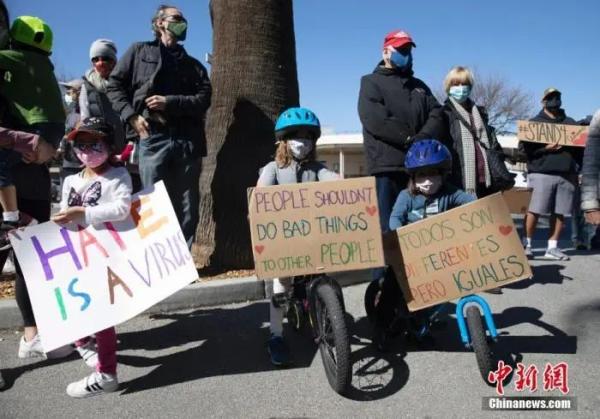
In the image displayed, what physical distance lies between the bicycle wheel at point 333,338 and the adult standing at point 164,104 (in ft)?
6.30

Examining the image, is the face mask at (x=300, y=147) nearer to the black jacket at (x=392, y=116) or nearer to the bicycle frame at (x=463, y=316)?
the black jacket at (x=392, y=116)

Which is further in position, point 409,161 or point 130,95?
point 130,95

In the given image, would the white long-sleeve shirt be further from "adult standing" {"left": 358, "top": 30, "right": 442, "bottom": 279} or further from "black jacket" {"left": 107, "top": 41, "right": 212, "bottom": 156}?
"adult standing" {"left": 358, "top": 30, "right": 442, "bottom": 279}

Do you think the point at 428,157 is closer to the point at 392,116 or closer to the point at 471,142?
the point at 392,116

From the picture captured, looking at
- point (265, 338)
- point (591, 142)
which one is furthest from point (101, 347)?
point (591, 142)

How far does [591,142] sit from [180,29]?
3320 mm

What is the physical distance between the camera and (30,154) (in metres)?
3.27

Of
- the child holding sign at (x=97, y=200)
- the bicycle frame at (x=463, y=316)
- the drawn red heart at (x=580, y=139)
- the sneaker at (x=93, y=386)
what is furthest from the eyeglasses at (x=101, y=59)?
the drawn red heart at (x=580, y=139)

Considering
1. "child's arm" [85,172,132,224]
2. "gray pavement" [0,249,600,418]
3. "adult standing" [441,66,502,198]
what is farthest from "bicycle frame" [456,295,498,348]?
"child's arm" [85,172,132,224]

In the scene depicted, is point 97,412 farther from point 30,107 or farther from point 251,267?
point 251,267

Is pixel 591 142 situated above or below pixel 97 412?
above

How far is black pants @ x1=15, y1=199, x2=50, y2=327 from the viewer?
3438 millimetres

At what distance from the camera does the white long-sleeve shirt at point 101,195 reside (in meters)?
3.10

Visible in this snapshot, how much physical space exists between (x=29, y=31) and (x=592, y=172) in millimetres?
3868
